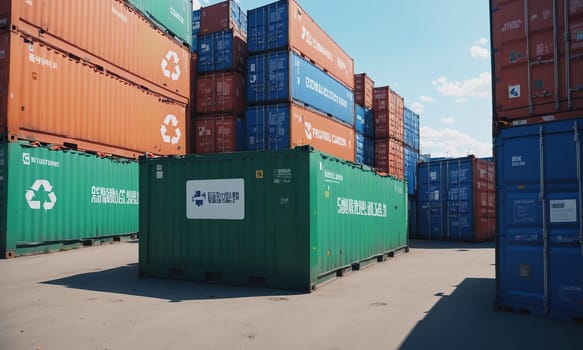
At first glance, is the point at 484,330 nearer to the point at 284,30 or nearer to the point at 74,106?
the point at 74,106

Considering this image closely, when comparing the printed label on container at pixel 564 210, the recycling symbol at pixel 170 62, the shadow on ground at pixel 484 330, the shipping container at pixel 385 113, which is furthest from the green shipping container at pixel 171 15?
the printed label on container at pixel 564 210

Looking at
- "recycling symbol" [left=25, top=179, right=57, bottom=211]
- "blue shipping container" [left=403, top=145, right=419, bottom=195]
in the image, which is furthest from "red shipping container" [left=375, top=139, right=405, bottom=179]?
"recycling symbol" [left=25, top=179, right=57, bottom=211]

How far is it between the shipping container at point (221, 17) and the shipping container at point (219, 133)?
5.02 meters

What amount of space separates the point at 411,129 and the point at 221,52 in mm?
17387

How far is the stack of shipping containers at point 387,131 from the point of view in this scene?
89.9 ft

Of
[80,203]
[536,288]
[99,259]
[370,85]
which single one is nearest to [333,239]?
[536,288]

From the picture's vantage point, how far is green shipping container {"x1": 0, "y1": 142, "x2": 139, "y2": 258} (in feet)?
40.3

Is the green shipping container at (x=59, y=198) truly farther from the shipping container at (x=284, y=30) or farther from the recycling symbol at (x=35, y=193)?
the shipping container at (x=284, y=30)

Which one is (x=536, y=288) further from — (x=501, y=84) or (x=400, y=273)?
(x=400, y=273)

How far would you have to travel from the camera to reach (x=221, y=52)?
66.1 ft

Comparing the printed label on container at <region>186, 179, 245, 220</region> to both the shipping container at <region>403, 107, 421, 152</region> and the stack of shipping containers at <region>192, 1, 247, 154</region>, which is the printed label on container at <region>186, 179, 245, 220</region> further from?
the shipping container at <region>403, 107, 421, 152</region>

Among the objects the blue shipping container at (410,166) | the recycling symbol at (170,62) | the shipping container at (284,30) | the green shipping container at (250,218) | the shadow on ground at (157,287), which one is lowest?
the shadow on ground at (157,287)

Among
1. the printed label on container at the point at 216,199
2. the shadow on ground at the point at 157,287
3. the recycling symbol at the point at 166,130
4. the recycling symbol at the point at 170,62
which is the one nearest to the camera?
the shadow on ground at the point at 157,287

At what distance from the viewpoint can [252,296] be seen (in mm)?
7508
